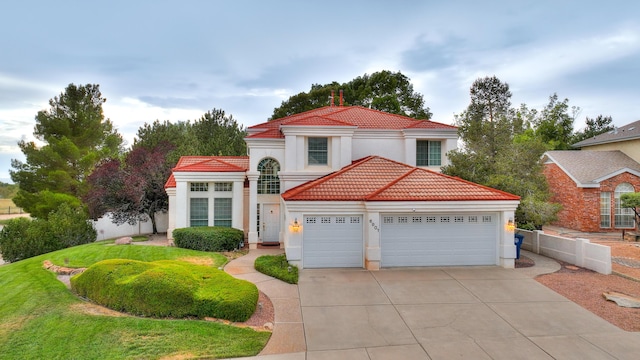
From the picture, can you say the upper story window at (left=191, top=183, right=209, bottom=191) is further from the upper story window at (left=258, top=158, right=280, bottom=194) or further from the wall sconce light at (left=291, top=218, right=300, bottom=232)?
the wall sconce light at (left=291, top=218, right=300, bottom=232)

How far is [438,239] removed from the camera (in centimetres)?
1280

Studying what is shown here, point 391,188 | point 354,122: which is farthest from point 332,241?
point 354,122

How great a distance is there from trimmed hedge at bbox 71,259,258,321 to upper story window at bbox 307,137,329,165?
9.15 metres

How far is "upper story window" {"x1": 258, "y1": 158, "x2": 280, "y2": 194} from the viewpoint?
17.2m

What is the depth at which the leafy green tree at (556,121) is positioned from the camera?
41688 mm

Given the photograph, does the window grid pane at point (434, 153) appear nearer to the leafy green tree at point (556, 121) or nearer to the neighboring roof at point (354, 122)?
the neighboring roof at point (354, 122)

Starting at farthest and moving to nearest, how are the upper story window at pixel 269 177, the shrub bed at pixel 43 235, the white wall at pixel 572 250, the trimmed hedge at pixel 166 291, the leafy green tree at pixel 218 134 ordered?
1. the leafy green tree at pixel 218 134
2. the shrub bed at pixel 43 235
3. the upper story window at pixel 269 177
4. the white wall at pixel 572 250
5. the trimmed hedge at pixel 166 291

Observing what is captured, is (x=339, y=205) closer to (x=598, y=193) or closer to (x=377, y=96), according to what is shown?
(x=598, y=193)

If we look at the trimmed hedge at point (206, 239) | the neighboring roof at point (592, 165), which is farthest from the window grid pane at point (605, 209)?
the trimmed hedge at point (206, 239)

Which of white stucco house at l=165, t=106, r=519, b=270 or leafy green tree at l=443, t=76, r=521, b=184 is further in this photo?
leafy green tree at l=443, t=76, r=521, b=184

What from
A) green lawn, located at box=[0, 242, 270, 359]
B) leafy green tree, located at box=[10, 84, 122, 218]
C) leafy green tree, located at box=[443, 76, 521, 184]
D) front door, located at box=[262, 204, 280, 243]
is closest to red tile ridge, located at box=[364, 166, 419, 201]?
leafy green tree, located at box=[443, 76, 521, 184]

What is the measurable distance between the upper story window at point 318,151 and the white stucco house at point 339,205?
5 cm

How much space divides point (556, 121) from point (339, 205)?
42.9 m

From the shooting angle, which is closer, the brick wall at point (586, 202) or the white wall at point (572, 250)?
the white wall at point (572, 250)
